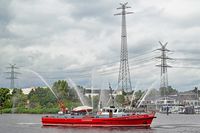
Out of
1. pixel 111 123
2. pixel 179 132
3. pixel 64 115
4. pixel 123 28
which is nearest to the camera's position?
pixel 179 132

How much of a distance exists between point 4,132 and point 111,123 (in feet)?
96.1

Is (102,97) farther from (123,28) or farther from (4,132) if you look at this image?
(123,28)

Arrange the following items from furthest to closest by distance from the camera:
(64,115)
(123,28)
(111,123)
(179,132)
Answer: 1. (123,28)
2. (64,115)
3. (111,123)
4. (179,132)

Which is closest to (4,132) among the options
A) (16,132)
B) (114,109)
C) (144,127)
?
(16,132)

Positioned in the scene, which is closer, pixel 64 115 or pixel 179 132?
pixel 179 132

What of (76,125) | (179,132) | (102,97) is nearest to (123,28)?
(102,97)

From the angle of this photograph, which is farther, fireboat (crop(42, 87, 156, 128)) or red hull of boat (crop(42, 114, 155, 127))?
fireboat (crop(42, 87, 156, 128))

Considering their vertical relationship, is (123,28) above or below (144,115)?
above

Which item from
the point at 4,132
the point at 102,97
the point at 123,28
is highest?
the point at 123,28

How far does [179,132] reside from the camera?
106m

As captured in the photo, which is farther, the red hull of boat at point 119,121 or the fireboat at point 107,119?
the fireboat at point 107,119

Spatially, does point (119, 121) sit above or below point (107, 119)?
below

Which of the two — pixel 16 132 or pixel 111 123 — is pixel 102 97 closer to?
pixel 111 123

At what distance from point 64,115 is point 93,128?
563 inches
